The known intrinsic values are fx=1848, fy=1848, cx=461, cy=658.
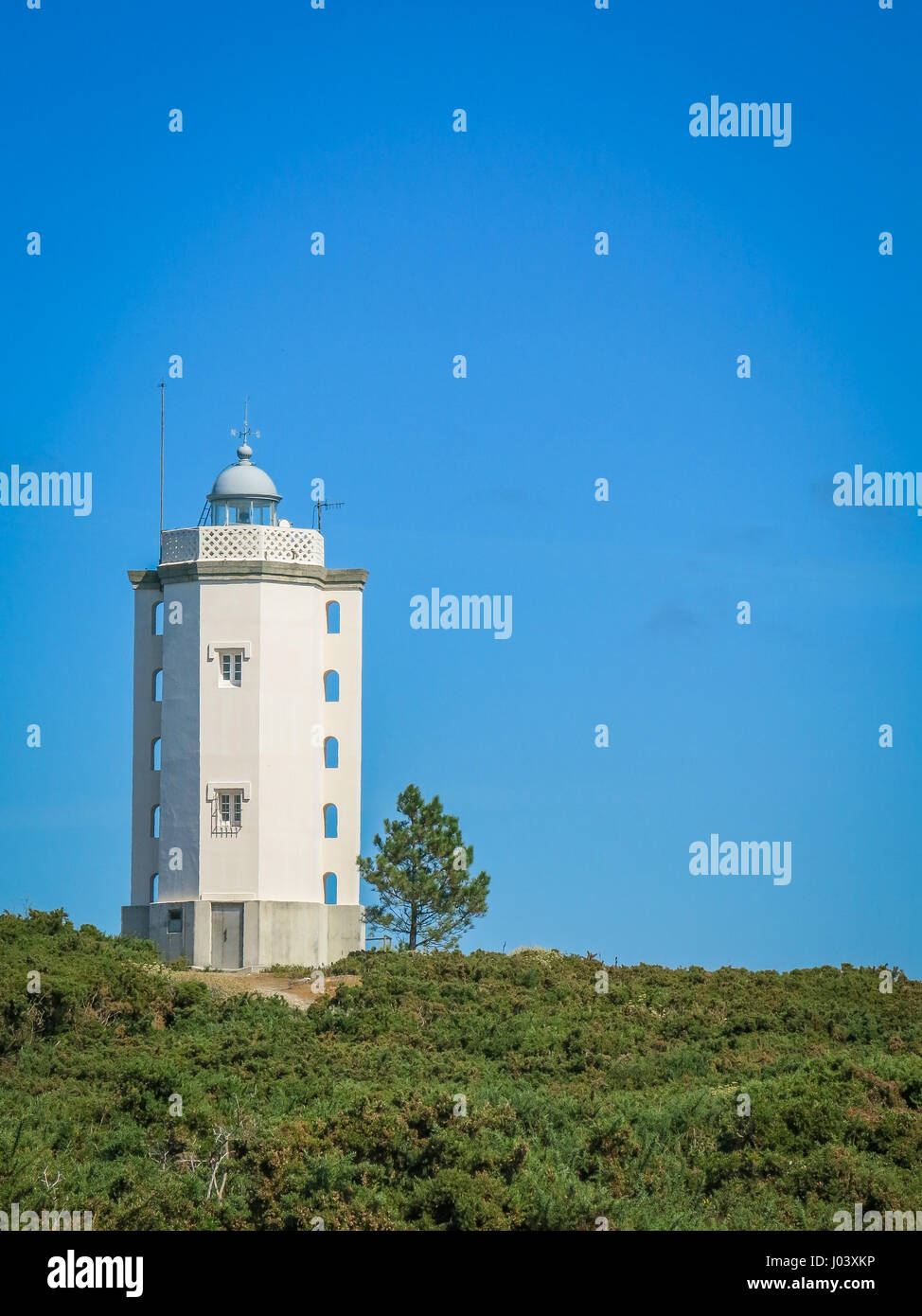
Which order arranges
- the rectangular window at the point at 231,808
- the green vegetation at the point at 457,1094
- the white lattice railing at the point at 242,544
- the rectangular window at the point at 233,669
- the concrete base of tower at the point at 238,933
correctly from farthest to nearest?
the white lattice railing at the point at 242,544
the rectangular window at the point at 233,669
the rectangular window at the point at 231,808
the concrete base of tower at the point at 238,933
the green vegetation at the point at 457,1094

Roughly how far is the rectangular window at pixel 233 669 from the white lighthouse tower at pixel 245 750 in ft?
0.11

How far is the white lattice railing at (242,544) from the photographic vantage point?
47469 millimetres

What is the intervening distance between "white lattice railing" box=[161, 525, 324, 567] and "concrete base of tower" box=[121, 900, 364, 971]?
8.79m

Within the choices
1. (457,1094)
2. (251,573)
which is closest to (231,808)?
(251,573)

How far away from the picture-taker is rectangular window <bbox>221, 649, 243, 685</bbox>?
46844mm

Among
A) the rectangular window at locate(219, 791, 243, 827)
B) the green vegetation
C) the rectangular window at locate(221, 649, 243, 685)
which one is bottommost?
the green vegetation

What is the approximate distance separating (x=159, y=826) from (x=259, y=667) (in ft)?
15.8

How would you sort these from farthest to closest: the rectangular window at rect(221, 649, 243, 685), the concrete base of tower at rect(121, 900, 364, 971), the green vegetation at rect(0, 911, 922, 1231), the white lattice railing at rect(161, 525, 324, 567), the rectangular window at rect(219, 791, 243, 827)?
the white lattice railing at rect(161, 525, 324, 567) → the rectangular window at rect(221, 649, 243, 685) → the rectangular window at rect(219, 791, 243, 827) → the concrete base of tower at rect(121, 900, 364, 971) → the green vegetation at rect(0, 911, 922, 1231)

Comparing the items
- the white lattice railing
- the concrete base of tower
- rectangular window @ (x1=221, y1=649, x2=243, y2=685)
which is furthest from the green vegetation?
the white lattice railing

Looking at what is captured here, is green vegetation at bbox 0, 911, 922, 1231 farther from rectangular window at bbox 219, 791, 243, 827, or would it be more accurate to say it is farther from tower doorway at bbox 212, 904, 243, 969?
rectangular window at bbox 219, 791, 243, 827

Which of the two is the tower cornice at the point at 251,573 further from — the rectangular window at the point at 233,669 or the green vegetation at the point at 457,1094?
the green vegetation at the point at 457,1094

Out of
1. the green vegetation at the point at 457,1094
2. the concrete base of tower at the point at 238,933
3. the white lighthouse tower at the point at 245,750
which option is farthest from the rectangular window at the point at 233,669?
the green vegetation at the point at 457,1094

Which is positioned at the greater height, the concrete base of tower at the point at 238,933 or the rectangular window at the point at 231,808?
the rectangular window at the point at 231,808

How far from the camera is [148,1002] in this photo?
37.3 meters
